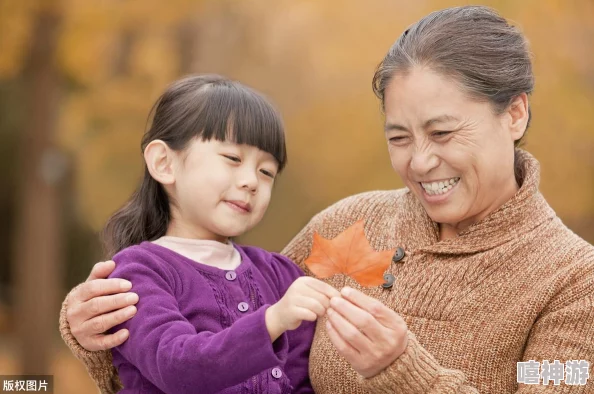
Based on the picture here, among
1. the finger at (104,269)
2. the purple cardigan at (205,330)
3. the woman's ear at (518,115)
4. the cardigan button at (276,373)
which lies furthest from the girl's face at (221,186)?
the woman's ear at (518,115)

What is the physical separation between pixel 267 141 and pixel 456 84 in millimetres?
461

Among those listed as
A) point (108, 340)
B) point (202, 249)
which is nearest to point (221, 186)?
point (202, 249)

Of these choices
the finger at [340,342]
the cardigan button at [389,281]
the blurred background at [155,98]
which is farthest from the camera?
the blurred background at [155,98]

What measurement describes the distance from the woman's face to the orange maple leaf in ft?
0.99

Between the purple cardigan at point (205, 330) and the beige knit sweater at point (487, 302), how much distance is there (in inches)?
6.2

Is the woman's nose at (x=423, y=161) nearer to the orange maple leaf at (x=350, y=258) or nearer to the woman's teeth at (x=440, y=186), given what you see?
the woman's teeth at (x=440, y=186)

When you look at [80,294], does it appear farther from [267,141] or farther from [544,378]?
[544,378]

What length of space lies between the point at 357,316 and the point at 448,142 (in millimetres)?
567

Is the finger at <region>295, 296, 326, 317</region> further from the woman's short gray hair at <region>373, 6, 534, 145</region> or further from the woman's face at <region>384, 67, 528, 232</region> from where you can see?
the woman's short gray hair at <region>373, 6, 534, 145</region>

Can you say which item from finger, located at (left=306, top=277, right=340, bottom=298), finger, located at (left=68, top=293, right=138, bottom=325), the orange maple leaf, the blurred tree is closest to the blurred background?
the blurred tree

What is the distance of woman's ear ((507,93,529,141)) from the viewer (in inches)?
76.4

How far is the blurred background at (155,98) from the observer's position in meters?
4.91

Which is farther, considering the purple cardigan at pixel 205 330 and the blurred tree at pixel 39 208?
the blurred tree at pixel 39 208

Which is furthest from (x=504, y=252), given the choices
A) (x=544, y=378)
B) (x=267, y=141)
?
(x=267, y=141)
